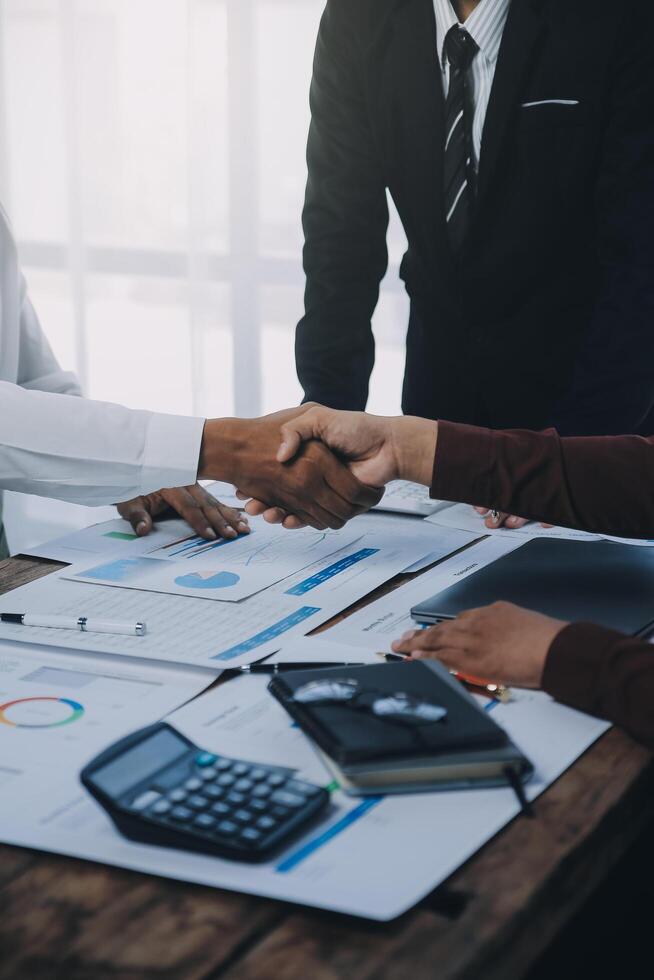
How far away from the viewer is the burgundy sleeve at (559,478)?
1324 millimetres

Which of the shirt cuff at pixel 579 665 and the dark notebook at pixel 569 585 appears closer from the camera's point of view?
the shirt cuff at pixel 579 665

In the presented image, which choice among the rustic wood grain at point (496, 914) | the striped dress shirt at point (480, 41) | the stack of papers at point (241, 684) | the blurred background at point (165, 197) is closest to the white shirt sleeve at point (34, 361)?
the stack of papers at point (241, 684)

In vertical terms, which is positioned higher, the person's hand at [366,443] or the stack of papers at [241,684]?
the person's hand at [366,443]

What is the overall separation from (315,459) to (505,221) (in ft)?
2.36

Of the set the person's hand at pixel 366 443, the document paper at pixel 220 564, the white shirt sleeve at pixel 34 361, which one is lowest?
the document paper at pixel 220 564

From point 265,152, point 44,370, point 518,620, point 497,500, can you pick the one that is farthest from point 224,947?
point 265,152

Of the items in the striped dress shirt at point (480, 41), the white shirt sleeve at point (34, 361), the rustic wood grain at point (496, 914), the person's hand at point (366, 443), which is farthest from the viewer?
the striped dress shirt at point (480, 41)

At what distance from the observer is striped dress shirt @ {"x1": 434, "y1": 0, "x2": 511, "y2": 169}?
202 cm

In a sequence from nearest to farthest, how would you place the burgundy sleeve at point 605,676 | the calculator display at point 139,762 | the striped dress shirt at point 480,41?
the calculator display at point 139,762
the burgundy sleeve at point 605,676
the striped dress shirt at point 480,41

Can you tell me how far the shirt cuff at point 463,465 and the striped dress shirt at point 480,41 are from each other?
0.86 metres

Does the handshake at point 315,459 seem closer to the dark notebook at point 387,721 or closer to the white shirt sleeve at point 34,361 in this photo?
the white shirt sleeve at point 34,361

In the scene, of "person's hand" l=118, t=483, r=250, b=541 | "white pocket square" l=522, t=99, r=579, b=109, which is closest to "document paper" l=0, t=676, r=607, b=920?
"person's hand" l=118, t=483, r=250, b=541

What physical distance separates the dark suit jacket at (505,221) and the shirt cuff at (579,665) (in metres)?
0.99

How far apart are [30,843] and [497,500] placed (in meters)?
0.77
